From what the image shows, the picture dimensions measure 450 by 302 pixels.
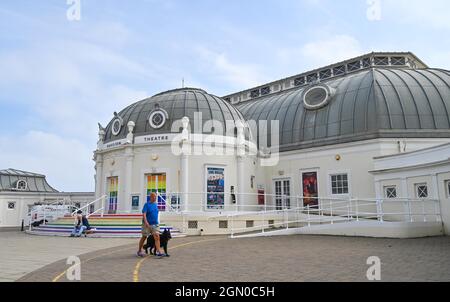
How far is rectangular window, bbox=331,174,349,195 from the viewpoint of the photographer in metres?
24.9

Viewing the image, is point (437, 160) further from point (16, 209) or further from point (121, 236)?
point (16, 209)

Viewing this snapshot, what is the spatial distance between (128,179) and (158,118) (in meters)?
4.57

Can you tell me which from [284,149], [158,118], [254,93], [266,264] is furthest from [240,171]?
[254,93]

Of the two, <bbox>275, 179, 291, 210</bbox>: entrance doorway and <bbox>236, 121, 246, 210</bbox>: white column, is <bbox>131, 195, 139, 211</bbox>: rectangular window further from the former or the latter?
<bbox>275, 179, 291, 210</bbox>: entrance doorway

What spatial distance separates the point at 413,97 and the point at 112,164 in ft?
70.8

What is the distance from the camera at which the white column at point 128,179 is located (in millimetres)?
23453

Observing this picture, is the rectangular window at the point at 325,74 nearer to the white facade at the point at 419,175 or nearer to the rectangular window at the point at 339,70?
the rectangular window at the point at 339,70

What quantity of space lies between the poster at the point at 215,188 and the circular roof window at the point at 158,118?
180 inches

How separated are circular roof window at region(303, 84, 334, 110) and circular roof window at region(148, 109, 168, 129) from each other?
1150cm

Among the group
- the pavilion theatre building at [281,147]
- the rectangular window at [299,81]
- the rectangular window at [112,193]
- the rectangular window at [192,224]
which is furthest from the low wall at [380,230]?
the rectangular window at [299,81]

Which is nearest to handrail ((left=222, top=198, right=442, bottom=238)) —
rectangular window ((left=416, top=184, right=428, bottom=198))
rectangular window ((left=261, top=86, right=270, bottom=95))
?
rectangular window ((left=416, top=184, right=428, bottom=198))

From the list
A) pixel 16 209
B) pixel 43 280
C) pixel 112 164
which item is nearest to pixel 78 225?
pixel 112 164

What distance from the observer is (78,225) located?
1908 cm

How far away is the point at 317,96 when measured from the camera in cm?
2852
